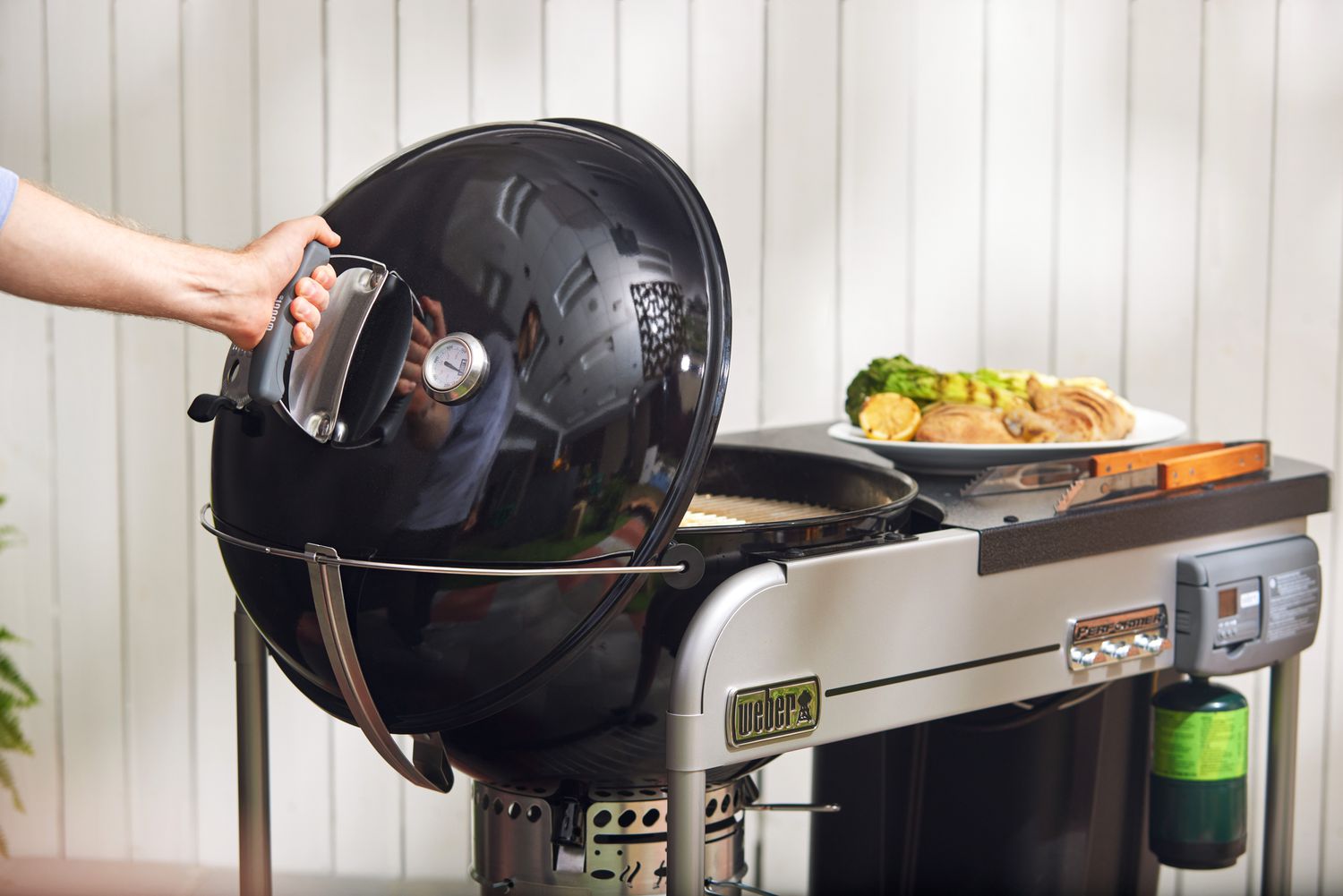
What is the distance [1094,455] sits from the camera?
1578mm

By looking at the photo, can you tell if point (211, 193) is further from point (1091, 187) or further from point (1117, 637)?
point (1117, 637)

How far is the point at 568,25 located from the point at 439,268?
5.57 ft

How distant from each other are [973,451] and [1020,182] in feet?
3.97

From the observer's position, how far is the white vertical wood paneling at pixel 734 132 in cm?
263

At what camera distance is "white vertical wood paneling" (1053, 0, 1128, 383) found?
2.62 metres

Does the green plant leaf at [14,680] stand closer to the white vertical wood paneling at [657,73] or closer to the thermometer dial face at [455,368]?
the white vertical wood paneling at [657,73]

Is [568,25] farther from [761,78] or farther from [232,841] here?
[232,841]

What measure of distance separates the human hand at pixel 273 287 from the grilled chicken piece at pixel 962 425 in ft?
2.98

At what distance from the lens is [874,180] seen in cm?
267

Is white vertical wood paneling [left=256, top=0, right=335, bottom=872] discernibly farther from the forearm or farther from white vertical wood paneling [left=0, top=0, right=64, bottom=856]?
the forearm

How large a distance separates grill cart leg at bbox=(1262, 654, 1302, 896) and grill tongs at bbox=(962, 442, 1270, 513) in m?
0.33

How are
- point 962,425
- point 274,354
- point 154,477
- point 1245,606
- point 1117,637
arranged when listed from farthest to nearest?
point 154,477 → point 962,425 → point 1245,606 → point 1117,637 → point 274,354

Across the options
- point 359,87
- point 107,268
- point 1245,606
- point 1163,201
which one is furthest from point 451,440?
point 1163,201

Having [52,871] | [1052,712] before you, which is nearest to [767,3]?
[1052,712]
